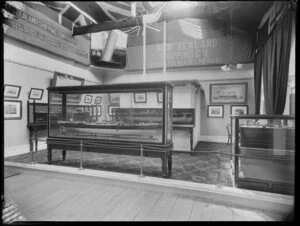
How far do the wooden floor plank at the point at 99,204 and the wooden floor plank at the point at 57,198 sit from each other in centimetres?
39

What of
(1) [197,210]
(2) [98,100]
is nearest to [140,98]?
(2) [98,100]

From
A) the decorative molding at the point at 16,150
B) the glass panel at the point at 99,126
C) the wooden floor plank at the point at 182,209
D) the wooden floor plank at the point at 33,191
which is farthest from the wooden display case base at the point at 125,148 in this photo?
the decorative molding at the point at 16,150

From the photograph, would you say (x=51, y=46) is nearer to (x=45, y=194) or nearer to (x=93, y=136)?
(x=93, y=136)

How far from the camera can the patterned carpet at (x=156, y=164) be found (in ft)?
10.9

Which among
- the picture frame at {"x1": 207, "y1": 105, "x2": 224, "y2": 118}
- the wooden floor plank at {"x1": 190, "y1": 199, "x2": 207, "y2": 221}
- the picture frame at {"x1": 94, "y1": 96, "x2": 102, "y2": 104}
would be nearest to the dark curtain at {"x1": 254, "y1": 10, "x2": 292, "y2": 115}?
the wooden floor plank at {"x1": 190, "y1": 199, "x2": 207, "y2": 221}

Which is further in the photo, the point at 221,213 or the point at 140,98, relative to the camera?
the point at 140,98

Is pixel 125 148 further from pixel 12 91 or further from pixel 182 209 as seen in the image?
pixel 12 91

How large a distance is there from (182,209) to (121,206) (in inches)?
28.7

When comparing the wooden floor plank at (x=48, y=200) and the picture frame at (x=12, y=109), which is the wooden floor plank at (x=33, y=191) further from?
the picture frame at (x=12, y=109)

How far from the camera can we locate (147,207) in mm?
2262

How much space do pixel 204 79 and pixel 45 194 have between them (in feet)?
21.8

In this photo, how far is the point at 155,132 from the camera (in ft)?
10.8

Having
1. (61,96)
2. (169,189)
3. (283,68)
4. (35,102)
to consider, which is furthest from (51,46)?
(283,68)

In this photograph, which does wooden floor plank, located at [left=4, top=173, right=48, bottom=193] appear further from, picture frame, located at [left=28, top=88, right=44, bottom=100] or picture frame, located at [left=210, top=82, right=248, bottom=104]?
picture frame, located at [left=210, top=82, right=248, bottom=104]
